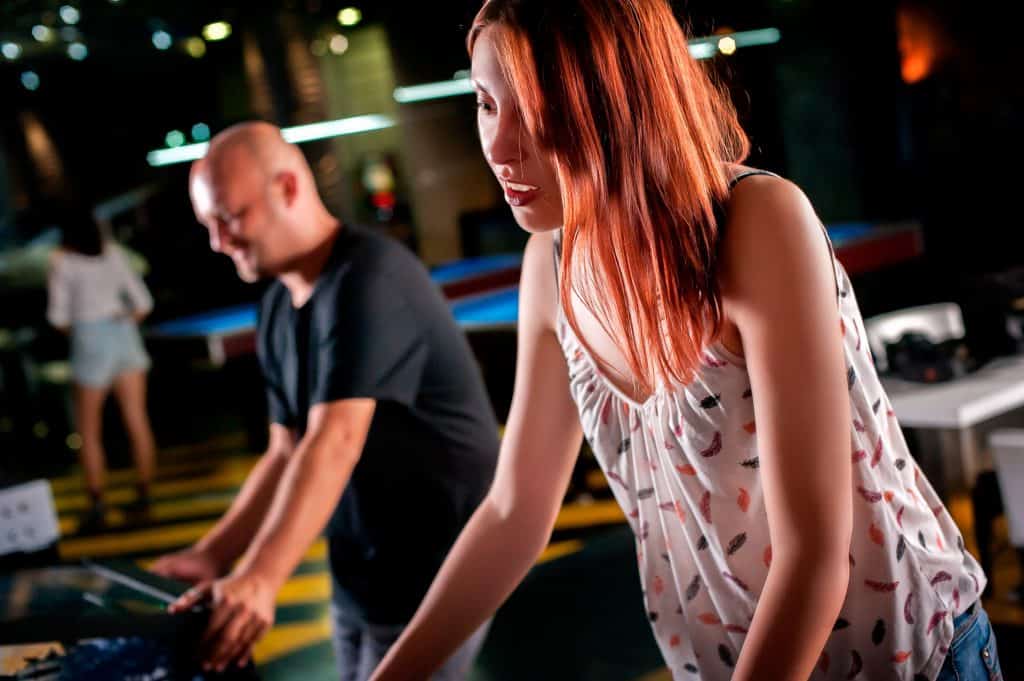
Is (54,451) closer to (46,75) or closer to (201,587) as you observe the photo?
(46,75)

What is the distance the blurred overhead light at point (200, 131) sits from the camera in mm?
12336

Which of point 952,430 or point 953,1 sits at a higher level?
point 953,1

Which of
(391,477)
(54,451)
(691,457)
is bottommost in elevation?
(54,451)

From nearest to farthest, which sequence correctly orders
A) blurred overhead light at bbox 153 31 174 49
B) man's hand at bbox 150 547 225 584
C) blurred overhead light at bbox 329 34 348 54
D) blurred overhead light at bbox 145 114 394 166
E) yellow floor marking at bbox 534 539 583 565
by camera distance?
man's hand at bbox 150 547 225 584 → yellow floor marking at bbox 534 539 583 565 → blurred overhead light at bbox 145 114 394 166 → blurred overhead light at bbox 153 31 174 49 → blurred overhead light at bbox 329 34 348 54

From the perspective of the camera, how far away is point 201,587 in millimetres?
1441

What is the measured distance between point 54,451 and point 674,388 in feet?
29.1

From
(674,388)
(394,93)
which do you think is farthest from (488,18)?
(394,93)

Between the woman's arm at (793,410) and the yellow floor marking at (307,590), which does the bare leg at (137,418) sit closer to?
the yellow floor marking at (307,590)

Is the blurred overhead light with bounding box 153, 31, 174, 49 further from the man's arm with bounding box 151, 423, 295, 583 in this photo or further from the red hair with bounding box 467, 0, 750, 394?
the red hair with bounding box 467, 0, 750, 394

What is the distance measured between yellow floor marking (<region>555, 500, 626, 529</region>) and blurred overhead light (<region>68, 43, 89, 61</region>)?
7.42 meters

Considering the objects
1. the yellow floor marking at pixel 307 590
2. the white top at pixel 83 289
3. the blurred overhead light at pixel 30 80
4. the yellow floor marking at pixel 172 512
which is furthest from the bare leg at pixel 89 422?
the blurred overhead light at pixel 30 80

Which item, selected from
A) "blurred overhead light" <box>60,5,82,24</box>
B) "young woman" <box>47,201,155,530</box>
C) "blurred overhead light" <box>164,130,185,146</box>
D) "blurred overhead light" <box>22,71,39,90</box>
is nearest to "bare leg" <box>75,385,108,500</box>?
"young woman" <box>47,201,155,530</box>

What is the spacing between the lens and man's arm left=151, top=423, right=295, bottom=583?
1.76 m

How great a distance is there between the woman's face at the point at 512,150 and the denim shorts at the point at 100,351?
573cm
